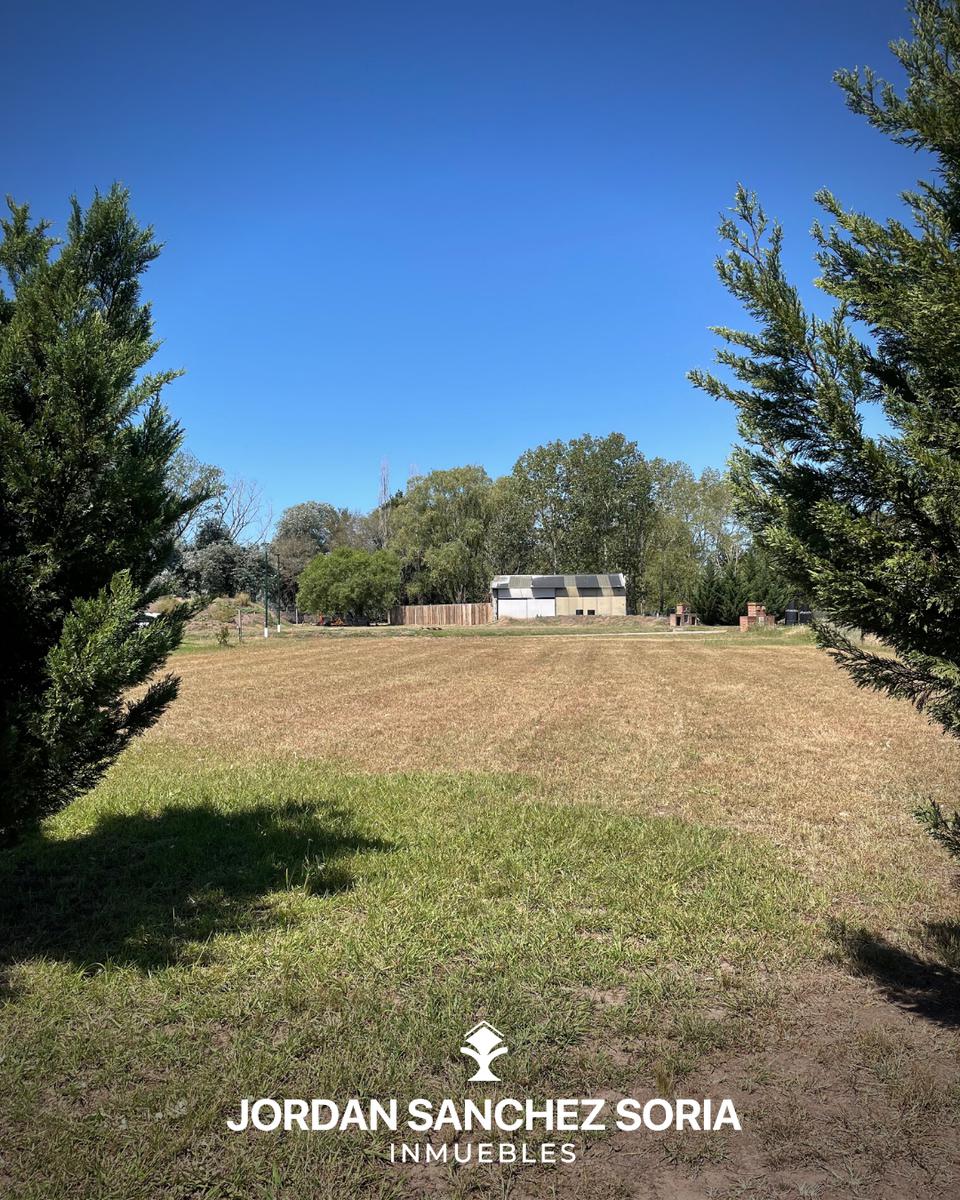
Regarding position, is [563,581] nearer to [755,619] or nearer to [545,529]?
[545,529]

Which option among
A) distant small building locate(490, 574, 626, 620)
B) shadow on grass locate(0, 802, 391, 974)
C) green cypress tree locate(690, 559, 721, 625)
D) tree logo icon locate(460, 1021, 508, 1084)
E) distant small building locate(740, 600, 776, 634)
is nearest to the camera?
tree logo icon locate(460, 1021, 508, 1084)

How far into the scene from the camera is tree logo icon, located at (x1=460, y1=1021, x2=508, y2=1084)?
10.2ft

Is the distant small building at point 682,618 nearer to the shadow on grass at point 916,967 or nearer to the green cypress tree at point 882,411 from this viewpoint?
the shadow on grass at point 916,967

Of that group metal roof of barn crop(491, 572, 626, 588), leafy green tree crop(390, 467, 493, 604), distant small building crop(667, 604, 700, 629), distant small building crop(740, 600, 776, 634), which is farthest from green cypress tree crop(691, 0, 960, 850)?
leafy green tree crop(390, 467, 493, 604)

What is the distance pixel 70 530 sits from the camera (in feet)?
13.8

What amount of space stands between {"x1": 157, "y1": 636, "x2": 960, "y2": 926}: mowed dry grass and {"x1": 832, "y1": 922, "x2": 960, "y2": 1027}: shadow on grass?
0.35 m

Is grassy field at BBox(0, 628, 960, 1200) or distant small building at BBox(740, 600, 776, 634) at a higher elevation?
distant small building at BBox(740, 600, 776, 634)

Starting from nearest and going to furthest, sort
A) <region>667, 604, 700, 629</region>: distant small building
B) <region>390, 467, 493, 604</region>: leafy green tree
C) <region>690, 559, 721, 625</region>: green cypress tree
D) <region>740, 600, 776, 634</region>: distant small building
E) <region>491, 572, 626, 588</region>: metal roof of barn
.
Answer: <region>740, 600, 776, 634</region>: distant small building, <region>690, 559, 721, 625</region>: green cypress tree, <region>667, 604, 700, 629</region>: distant small building, <region>491, 572, 626, 588</region>: metal roof of barn, <region>390, 467, 493, 604</region>: leafy green tree

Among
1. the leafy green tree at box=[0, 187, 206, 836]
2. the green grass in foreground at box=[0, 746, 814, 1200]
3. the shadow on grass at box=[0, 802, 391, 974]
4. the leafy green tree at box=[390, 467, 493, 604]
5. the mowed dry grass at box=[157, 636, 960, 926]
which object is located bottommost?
the mowed dry grass at box=[157, 636, 960, 926]

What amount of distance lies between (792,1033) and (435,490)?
88943 millimetres

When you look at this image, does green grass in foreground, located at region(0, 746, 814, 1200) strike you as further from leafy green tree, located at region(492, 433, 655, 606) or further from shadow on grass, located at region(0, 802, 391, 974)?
leafy green tree, located at region(492, 433, 655, 606)

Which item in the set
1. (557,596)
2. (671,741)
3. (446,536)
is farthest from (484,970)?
(446,536)

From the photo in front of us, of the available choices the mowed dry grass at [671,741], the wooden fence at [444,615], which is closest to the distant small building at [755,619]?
the mowed dry grass at [671,741]

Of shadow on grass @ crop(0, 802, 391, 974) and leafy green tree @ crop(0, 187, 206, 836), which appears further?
shadow on grass @ crop(0, 802, 391, 974)
